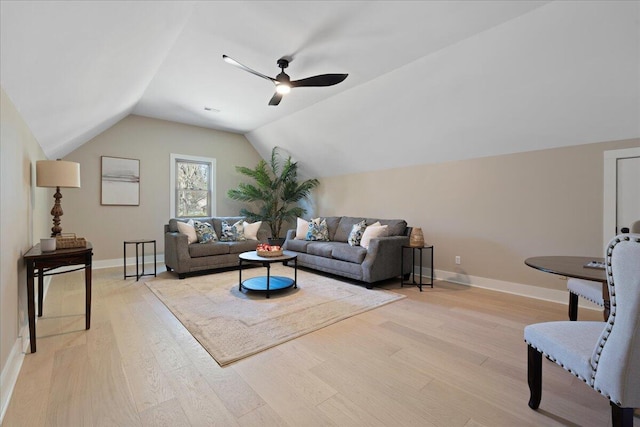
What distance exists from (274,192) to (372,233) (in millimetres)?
3153

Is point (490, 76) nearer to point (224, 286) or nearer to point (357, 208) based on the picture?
point (357, 208)

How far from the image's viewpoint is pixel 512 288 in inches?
145

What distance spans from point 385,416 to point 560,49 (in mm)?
3334

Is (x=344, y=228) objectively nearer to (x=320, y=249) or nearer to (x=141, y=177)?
(x=320, y=249)

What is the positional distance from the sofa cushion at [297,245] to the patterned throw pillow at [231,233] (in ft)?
2.65

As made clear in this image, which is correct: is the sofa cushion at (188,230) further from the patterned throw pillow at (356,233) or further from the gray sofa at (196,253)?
the patterned throw pillow at (356,233)

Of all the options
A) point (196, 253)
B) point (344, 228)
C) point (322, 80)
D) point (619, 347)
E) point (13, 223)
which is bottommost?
point (196, 253)

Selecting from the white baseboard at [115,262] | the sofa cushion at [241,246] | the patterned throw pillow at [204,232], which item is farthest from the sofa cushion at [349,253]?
the white baseboard at [115,262]

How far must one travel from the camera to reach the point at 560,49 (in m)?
2.58

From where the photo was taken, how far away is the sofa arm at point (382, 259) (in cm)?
380

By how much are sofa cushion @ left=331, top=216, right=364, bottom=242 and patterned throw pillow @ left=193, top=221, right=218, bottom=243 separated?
6.90 ft

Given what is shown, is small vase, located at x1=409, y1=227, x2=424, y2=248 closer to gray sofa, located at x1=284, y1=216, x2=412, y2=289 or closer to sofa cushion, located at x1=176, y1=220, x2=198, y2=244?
gray sofa, located at x1=284, y1=216, x2=412, y2=289

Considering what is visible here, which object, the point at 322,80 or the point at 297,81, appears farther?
the point at 297,81

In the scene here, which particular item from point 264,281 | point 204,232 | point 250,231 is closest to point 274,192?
point 250,231
